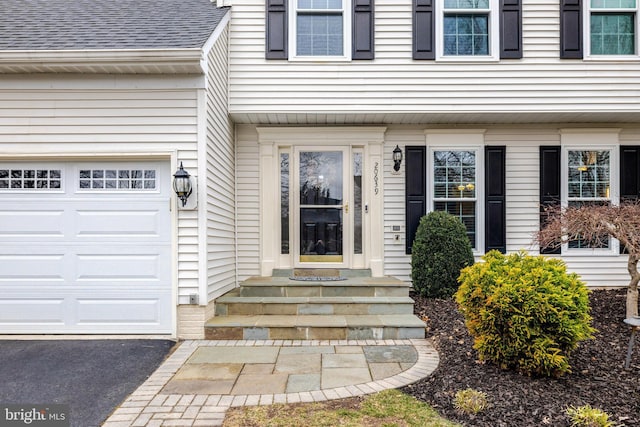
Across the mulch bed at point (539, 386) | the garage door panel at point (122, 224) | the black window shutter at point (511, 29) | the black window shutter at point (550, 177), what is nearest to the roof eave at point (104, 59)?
the garage door panel at point (122, 224)

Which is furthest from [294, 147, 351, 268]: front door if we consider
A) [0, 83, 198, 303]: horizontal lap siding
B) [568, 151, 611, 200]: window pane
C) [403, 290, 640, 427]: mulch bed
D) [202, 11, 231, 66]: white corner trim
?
[568, 151, 611, 200]: window pane

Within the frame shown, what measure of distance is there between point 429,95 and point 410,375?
386 cm

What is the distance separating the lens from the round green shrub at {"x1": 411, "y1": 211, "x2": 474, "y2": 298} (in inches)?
208

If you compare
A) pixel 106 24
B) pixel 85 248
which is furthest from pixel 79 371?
pixel 106 24

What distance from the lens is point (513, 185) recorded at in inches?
239

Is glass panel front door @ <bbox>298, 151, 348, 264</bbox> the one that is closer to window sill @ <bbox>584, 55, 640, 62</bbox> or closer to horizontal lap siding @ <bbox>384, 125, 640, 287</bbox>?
horizontal lap siding @ <bbox>384, 125, 640, 287</bbox>

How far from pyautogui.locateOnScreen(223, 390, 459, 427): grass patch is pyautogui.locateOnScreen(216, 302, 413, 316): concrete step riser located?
1.90 m

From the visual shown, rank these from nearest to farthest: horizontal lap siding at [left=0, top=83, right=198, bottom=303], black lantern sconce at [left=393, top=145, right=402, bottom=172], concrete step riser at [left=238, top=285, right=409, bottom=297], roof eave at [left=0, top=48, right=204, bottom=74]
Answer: roof eave at [left=0, top=48, right=204, bottom=74] → horizontal lap siding at [left=0, top=83, right=198, bottom=303] → concrete step riser at [left=238, top=285, right=409, bottom=297] → black lantern sconce at [left=393, top=145, right=402, bottom=172]

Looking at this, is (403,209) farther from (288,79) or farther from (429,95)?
(288,79)

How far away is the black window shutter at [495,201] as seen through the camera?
597 centimetres

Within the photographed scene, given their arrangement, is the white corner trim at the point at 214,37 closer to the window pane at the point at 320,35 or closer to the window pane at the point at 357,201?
the window pane at the point at 320,35

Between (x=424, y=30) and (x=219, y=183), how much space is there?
3589mm

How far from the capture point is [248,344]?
4.18 m

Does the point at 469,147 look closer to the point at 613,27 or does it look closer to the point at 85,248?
the point at 613,27
